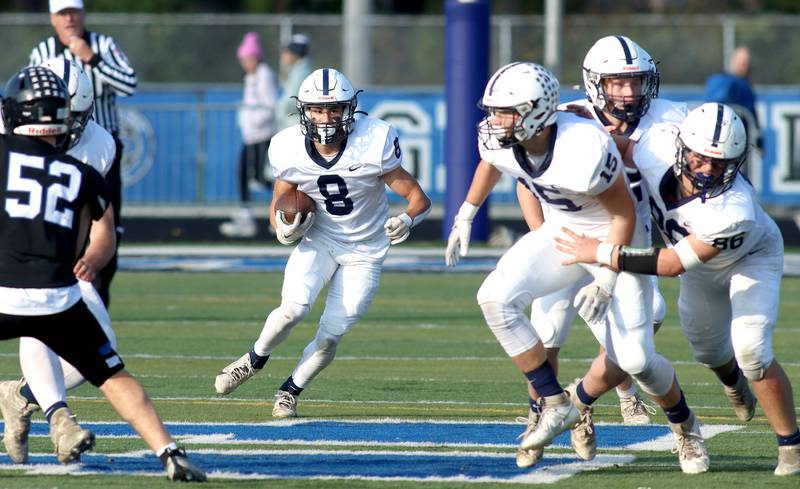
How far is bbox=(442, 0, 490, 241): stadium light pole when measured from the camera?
42.9ft

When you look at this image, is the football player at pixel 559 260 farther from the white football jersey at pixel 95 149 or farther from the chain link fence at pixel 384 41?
the chain link fence at pixel 384 41

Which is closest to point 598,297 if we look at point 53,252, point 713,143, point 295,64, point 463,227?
point 713,143

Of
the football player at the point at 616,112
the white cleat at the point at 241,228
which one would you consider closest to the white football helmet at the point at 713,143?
the football player at the point at 616,112

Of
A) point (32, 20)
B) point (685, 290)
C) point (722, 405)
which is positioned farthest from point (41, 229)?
point (32, 20)

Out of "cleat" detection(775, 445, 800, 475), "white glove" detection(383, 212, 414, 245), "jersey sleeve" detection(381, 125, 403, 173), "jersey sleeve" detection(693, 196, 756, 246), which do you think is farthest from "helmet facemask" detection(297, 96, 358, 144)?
"cleat" detection(775, 445, 800, 475)

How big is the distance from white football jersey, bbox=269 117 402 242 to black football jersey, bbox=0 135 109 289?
5.71ft

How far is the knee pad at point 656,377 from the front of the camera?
17.0ft

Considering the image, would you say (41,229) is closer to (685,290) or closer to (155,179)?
(685,290)

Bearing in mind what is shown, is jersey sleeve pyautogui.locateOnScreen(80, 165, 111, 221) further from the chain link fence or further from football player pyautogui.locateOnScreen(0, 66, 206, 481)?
the chain link fence

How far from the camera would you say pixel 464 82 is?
1312 centimetres

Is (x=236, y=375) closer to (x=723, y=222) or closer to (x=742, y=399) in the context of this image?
(x=742, y=399)

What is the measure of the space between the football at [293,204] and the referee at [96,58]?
6.21ft

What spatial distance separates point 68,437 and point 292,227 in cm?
181

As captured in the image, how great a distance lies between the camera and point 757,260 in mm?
5367
